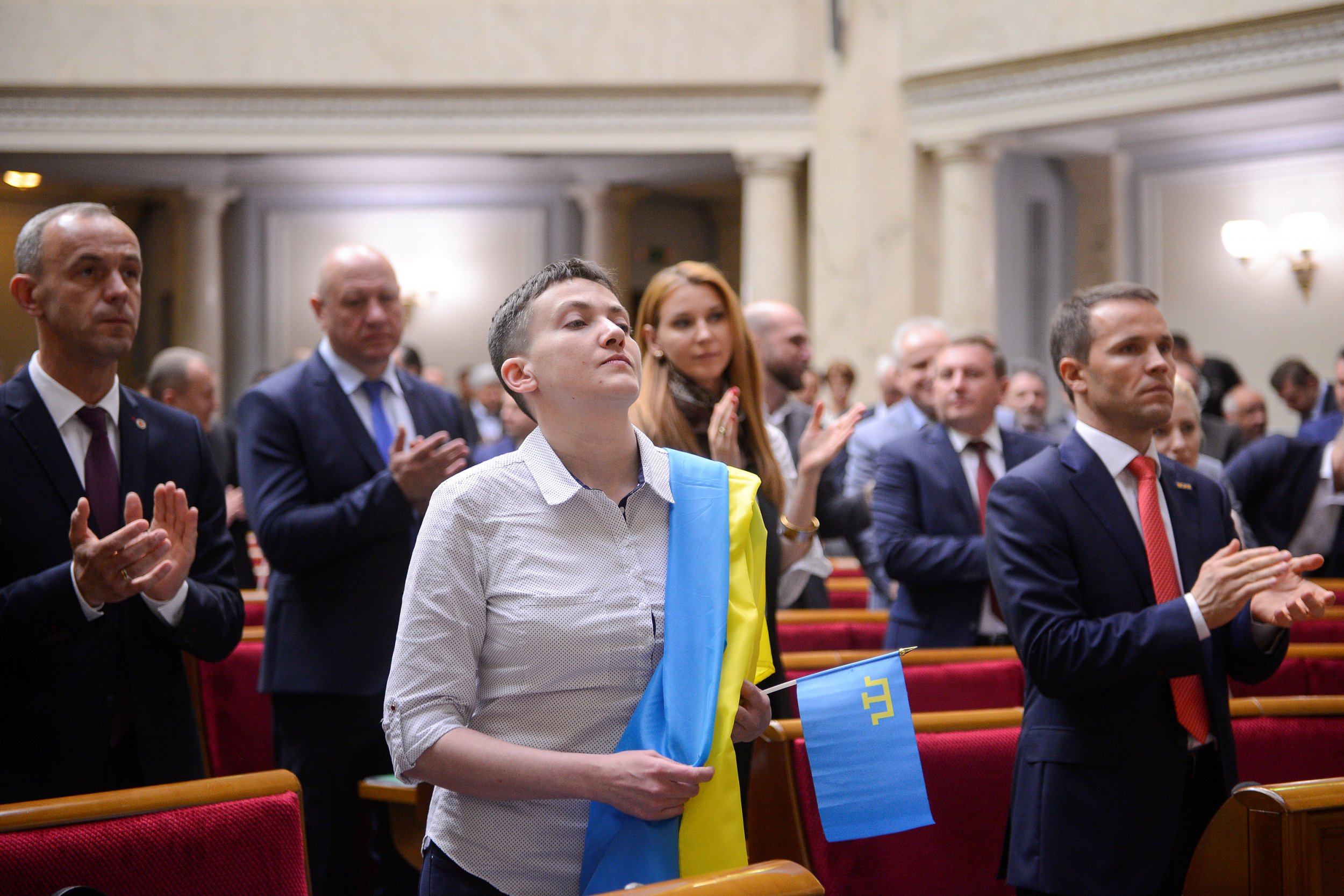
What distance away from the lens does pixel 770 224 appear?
32.8 feet

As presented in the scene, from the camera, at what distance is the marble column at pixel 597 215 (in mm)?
11773

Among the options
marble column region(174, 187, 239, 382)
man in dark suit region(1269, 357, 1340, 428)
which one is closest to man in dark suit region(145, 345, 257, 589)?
man in dark suit region(1269, 357, 1340, 428)

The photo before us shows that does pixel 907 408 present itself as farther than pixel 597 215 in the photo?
No

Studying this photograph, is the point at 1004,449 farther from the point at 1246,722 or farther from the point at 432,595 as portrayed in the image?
the point at 432,595

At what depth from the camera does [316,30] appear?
966 centimetres

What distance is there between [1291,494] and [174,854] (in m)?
3.64

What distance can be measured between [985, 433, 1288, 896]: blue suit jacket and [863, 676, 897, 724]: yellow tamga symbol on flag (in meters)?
0.50

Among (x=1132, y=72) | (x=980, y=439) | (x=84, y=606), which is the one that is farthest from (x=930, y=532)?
(x=1132, y=72)

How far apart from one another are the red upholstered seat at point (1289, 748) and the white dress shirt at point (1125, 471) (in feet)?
1.72

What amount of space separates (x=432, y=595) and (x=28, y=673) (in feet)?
3.10

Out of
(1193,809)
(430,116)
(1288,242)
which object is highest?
(430,116)

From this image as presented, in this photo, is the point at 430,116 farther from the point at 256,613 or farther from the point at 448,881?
the point at 448,881

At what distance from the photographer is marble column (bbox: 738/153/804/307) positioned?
9.92m

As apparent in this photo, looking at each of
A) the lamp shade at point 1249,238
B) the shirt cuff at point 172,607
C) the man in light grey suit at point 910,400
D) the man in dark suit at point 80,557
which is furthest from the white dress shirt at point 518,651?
the lamp shade at point 1249,238
